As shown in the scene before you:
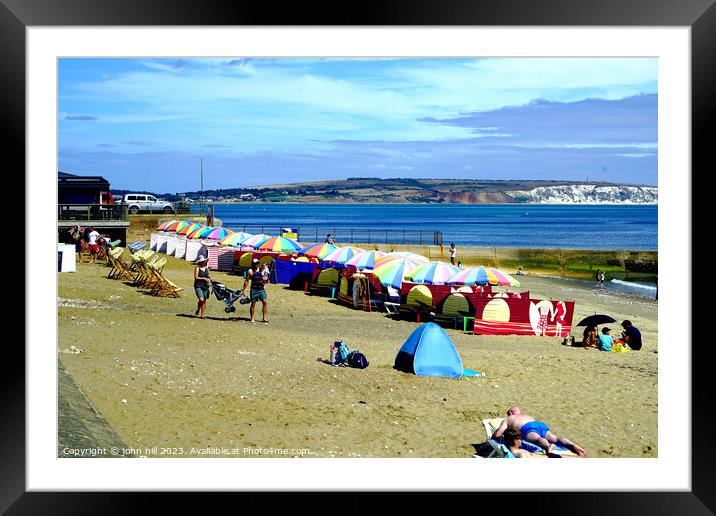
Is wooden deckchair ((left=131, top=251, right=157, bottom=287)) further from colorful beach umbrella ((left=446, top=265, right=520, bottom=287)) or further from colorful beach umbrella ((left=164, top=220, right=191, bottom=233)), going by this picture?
colorful beach umbrella ((left=164, top=220, right=191, bottom=233))

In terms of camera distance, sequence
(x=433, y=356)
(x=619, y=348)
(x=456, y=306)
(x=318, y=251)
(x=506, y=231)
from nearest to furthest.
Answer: (x=433, y=356) → (x=619, y=348) → (x=456, y=306) → (x=318, y=251) → (x=506, y=231)

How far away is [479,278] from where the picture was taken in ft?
49.4

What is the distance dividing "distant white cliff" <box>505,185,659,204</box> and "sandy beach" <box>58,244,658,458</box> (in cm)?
7725

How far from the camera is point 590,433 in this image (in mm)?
8328

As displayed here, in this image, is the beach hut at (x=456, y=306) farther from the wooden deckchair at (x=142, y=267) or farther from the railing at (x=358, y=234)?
the railing at (x=358, y=234)

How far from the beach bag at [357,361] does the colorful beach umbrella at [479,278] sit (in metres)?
5.25

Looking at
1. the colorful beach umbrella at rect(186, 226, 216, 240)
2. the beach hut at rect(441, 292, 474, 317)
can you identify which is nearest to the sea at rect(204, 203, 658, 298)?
the colorful beach umbrella at rect(186, 226, 216, 240)

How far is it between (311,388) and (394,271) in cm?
708

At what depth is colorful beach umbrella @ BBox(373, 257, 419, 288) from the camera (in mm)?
15891

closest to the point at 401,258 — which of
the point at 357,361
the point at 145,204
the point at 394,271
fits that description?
the point at 394,271

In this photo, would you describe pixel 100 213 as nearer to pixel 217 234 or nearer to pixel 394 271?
pixel 217 234

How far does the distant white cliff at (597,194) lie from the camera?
283ft
